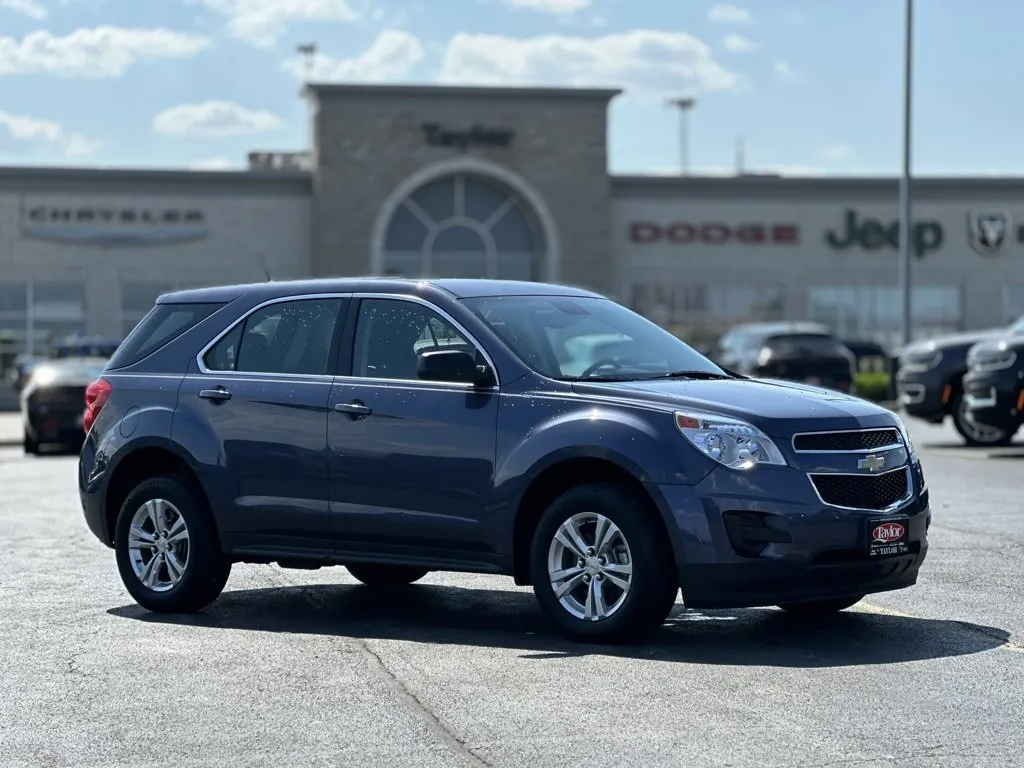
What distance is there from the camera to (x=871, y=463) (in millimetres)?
8156

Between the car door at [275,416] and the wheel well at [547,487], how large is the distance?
1.11 metres

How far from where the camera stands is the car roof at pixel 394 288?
9.22m

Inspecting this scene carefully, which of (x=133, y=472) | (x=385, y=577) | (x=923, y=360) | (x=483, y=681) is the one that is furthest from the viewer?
(x=923, y=360)

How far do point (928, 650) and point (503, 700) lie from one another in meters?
2.09

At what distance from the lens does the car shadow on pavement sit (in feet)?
26.2

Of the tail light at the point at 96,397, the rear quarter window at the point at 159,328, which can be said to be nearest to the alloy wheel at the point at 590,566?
the rear quarter window at the point at 159,328

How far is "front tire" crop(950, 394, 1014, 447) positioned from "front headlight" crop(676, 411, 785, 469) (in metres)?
14.7

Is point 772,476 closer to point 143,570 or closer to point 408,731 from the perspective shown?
point 408,731

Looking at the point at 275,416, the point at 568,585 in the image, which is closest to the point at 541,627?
the point at 568,585

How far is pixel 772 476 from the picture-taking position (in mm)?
7883

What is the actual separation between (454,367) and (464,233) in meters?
46.4

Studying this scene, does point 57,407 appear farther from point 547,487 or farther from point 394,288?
point 547,487

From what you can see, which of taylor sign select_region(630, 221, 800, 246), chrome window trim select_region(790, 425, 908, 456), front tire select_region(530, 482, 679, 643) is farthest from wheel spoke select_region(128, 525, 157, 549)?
taylor sign select_region(630, 221, 800, 246)

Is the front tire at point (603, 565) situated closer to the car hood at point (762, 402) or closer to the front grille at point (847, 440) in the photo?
the car hood at point (762, 402)
